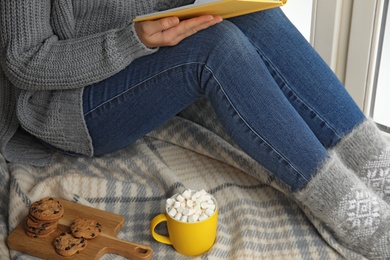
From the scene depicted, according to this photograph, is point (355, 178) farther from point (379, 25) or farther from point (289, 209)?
point (379, 25)

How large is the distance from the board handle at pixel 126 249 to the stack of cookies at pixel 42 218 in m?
0.10

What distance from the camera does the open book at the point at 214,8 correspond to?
906 millimetres

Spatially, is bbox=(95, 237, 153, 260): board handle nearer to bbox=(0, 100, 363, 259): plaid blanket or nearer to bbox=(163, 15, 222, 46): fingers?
bbox=(0, 100, 363, 259): plaid blanket

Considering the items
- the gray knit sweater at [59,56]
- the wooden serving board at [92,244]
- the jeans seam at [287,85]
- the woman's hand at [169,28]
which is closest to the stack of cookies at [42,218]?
the wooden serving board at [92,244]

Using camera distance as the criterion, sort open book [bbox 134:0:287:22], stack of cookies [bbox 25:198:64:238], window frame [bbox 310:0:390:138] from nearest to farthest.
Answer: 1. open book [bbox 134:0:287:22]
2. stack of cookies [bbox 25:198:64:238]
3. window frame [bbox 310:0:390:138]

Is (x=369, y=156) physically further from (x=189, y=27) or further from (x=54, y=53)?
(x=54, y=53)

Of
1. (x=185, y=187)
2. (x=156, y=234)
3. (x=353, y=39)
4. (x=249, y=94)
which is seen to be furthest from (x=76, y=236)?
(x=353, y=39)

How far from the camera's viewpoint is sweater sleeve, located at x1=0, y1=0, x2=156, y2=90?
1014 millimetres

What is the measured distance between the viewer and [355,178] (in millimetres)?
1002

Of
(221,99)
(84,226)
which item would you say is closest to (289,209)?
(221,99)

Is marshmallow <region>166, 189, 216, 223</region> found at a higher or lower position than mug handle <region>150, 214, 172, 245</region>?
higher

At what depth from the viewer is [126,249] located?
1002mm

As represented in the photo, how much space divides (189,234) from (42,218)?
263 mm

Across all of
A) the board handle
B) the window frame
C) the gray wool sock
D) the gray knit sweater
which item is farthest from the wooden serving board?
the window frame
